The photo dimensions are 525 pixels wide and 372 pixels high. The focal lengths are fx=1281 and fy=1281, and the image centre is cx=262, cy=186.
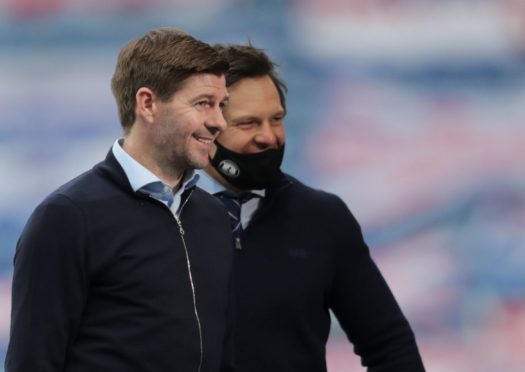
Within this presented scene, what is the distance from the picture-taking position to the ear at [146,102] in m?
2.23

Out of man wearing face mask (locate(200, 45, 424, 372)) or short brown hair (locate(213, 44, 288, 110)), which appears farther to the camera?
short brown hair (locate(213, 44, 288, 110))

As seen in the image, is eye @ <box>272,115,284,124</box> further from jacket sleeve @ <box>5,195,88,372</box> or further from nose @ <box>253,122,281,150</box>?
jacket sleeve @ <box>5,195,88,372</box>

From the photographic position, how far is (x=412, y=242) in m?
3.67

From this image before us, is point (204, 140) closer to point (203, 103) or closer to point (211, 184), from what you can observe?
point (203, 103)

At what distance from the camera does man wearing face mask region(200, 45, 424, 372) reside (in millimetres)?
2637

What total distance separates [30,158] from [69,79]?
25 centimetres

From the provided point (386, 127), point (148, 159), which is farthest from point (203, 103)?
point (386, 127)

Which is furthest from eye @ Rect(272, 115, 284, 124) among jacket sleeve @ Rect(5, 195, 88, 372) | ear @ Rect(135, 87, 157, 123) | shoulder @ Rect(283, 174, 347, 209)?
jacket sleeve @ Rect(5, 195, 88, 372)

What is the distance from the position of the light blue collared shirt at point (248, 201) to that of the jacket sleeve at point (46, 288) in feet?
2.29

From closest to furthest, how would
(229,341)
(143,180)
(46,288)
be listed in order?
(46,288) → (143,180) → (229,341)

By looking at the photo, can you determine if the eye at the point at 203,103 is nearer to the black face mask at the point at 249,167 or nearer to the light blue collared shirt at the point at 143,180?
the light blue collared shirt at the point at 143,180

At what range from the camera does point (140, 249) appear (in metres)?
2.14

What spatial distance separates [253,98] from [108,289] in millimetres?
792

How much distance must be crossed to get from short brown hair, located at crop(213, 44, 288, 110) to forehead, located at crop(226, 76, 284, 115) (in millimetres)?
15
